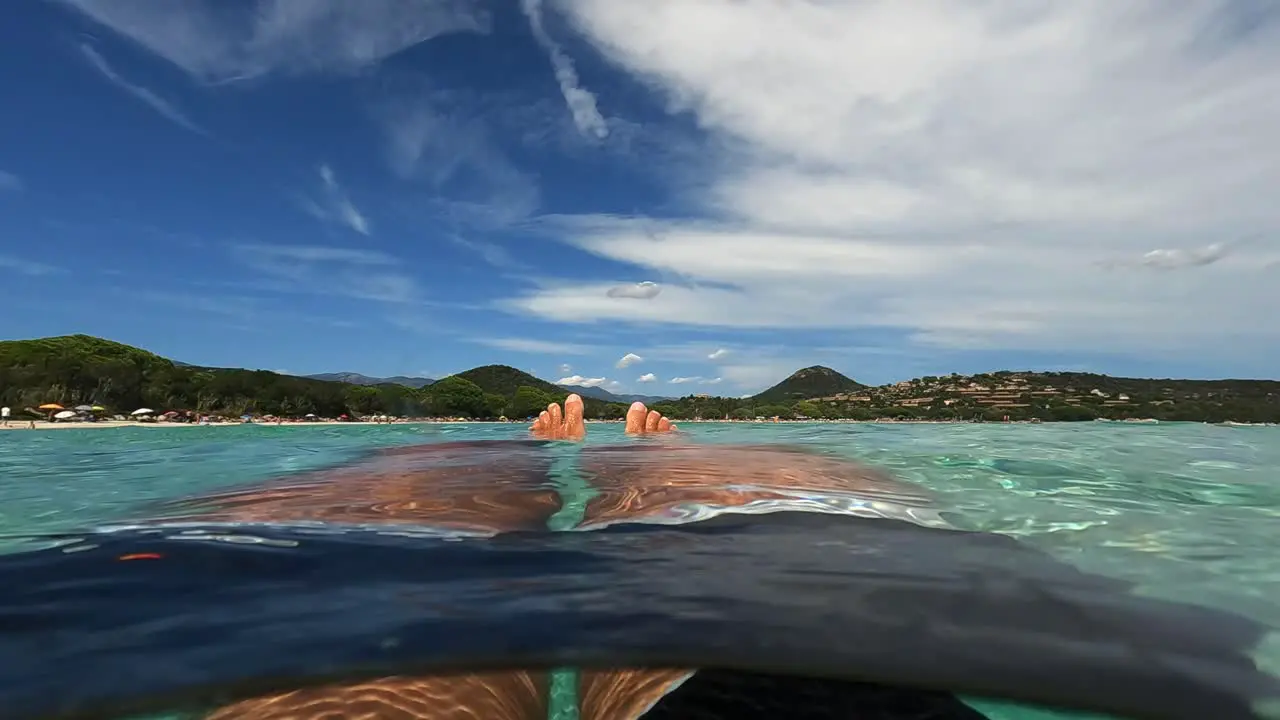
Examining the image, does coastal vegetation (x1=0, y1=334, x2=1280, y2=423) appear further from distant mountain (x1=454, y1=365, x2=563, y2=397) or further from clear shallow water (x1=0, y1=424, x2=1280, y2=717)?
clear shallow water (x1=0, y1=424, x2=1280, y2=717)

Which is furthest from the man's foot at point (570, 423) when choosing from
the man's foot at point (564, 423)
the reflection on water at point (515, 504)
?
the reflection on water at point (515, 504)

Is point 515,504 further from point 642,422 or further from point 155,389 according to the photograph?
point 155,389

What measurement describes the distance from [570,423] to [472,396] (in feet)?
214

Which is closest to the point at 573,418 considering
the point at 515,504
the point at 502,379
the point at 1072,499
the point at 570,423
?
the point at 570,423

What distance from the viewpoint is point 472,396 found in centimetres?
8788

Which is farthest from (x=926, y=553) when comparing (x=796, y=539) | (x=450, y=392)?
(x=450, y=392)

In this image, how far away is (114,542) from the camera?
18.9ft

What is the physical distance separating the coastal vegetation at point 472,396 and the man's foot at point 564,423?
5367 centimetres

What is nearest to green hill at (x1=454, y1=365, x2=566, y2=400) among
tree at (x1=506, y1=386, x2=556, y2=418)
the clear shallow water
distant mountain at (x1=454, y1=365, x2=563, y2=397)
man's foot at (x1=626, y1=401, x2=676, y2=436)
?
distant mountain at (x1=454, y1=365, x2=563, y2=397)

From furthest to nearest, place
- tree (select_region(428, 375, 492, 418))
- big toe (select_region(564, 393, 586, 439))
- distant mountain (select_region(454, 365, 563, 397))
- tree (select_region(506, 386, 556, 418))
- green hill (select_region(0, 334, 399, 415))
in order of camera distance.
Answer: distant mountain (select_region(454, 365, 563, 397))
tree (select_region(506, 386, 556, 418))
tree (select_region(428, 375, 492, 418))
green hill (select_region(0, 334, 399, 415))
big toe (select_region(564, 393, 586, 439))

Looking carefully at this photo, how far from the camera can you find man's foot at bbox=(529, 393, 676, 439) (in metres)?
25.7

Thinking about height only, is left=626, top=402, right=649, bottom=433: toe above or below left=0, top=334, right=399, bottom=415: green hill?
below

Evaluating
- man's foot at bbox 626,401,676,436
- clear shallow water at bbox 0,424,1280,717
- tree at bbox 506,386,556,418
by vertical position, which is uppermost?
tree at bbox 506,386,556,418

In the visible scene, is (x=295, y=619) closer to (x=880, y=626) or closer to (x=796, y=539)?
(x=880, y=626)
